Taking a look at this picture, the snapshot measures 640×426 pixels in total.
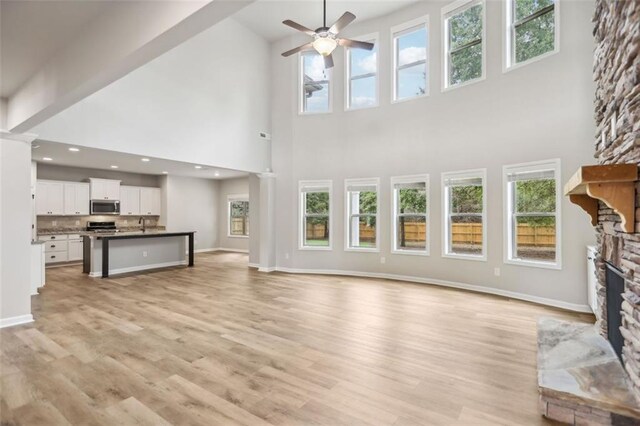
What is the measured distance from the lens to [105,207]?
30.6 feet

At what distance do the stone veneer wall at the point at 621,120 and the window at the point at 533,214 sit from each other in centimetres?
197

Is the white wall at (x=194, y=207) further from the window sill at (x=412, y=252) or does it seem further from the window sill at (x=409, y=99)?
the window sill at (x=409, y=99)

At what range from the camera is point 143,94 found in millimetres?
A: 5605

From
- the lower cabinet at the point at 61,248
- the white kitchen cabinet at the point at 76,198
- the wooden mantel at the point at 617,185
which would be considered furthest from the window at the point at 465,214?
the white kitchen cabinet at the point at 76,198

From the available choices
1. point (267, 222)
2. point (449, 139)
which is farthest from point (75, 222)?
point (449, 139)

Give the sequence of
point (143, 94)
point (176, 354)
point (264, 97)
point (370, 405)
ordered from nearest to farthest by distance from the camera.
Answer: point (370, 405), point (176, 354), point (143, 94), point (264, 97)

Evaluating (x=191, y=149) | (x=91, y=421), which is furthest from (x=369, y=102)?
(x=91, y=421)

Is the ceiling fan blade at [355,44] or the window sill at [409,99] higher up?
the ceiling fan blade at [355,44]

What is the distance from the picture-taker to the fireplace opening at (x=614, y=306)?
2402 mm

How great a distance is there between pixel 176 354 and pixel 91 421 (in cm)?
102

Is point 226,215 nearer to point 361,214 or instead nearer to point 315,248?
point 315,248

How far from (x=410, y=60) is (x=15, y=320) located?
759 cm

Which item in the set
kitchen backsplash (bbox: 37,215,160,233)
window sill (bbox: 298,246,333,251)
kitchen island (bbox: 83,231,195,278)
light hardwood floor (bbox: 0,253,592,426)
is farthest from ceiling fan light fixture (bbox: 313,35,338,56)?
kitchen backsplash (bbox: 37,215,160,233)

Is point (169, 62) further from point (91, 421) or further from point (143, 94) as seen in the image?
point (91, 421)
